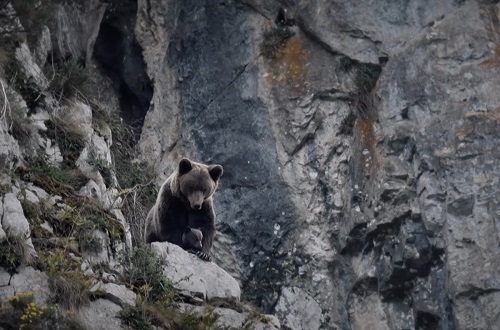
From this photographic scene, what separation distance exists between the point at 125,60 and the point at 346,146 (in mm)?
4613

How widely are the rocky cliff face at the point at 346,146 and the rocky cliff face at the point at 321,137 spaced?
2cm

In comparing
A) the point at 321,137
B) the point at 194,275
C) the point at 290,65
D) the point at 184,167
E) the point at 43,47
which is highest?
the point at 43,47

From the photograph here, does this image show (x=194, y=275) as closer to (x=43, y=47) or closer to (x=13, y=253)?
(x=13, y=253)

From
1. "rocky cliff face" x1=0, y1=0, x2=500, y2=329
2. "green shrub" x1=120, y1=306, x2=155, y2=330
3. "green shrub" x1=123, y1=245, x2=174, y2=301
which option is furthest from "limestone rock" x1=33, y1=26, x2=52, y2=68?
"green shrub" x1=120, y1=306, x2=155, y2=330

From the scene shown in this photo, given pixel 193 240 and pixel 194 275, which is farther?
pixel 193 240

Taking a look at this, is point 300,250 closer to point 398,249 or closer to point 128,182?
point 398,249

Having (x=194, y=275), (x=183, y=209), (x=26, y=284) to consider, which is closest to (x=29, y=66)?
(x=183, y=209)

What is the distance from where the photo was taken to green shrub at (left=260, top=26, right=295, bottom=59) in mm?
17734

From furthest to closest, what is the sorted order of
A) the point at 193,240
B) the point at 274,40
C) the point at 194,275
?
the point at 274,40 < the point at 193,240 < the point at 194,275

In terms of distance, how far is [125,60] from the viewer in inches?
760

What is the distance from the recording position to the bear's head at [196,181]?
14.1 metres

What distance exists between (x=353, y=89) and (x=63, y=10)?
4.68 meters

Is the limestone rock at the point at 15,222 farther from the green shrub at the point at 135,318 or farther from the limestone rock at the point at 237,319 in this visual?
the limestone rock at the point at 237,319

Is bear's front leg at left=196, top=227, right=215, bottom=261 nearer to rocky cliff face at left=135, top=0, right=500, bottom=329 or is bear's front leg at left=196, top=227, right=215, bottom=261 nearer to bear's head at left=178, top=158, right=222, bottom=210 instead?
bear's head at left=178, top=158, right=222, bottom=210
